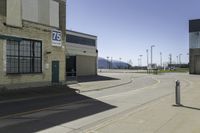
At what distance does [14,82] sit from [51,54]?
5.52 m

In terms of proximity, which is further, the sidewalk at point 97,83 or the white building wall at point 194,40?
the white building wall at point 194,40

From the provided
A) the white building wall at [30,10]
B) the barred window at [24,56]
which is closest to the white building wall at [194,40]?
the barred window at [24,56]

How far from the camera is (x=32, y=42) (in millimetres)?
23875

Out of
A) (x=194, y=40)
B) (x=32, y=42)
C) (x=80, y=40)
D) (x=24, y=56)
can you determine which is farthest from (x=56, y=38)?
(x=194, y=40)

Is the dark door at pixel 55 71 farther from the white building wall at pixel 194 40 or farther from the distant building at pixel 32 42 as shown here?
the white building wall at pixel 194 40

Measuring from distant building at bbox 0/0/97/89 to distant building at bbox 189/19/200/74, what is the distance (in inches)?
1953

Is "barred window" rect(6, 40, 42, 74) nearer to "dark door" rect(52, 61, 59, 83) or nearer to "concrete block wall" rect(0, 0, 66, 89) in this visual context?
"concrete block wall" rect(0, 0, 66, 89)

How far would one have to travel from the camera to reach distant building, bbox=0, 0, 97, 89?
826 inches

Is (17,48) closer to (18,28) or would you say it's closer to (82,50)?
(18,28)

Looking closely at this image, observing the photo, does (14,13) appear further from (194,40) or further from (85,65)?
(194,40)

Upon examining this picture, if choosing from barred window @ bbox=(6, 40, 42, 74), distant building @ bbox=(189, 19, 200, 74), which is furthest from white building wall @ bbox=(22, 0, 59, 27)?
distant building @ bbox=(189, 19, 200, 74)

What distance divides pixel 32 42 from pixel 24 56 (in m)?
1.51

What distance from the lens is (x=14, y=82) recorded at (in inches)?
849

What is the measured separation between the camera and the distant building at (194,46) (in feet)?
228
